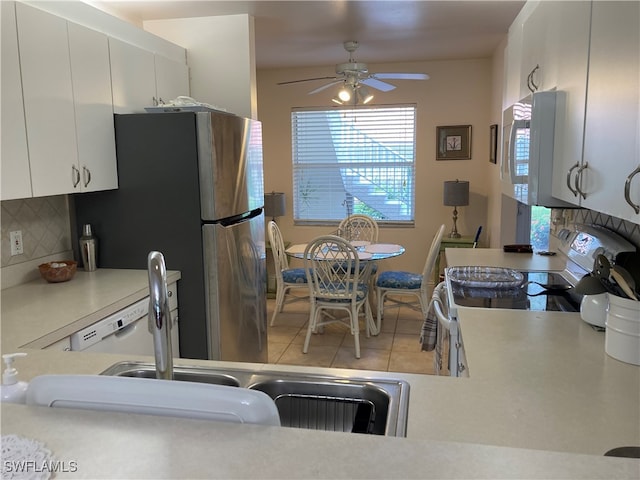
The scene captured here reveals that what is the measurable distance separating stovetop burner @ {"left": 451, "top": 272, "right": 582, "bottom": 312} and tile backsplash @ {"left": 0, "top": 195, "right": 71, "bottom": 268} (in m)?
2.07

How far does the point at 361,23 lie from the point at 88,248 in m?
2.45

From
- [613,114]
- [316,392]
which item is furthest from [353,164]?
[316,392]

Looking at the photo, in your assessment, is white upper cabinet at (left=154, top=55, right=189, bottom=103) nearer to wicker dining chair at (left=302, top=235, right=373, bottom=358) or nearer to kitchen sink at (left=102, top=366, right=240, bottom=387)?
wicker dining chair at (left=302, top=235, right=373, bottom=358)

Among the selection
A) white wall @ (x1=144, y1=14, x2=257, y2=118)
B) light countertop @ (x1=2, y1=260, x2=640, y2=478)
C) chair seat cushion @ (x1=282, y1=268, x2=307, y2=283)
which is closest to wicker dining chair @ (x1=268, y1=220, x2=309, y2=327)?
chair seat cushion @ (x1=282, y1=268, x2=307, y2=283)

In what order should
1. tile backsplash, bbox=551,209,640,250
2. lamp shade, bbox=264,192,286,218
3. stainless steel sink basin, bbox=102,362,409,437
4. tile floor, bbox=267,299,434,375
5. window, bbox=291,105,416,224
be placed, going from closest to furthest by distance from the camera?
1. stainless steel sink basin, bbox=102,362,409,437
2. tile backsplash, bbox=551,209,640,250
3. tile floor, bbox=267,299,434,375
4. lamp shade, bbox=264,192,286,218
5. window, bbox=291,105,416,224

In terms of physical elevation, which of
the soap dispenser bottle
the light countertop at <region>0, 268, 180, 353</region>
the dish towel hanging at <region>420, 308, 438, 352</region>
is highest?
the soap dispenser bottle

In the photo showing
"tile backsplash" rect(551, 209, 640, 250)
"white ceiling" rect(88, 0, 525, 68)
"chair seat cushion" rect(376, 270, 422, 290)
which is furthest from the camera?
"chair seat cushion" rect(376, 270, 422, 290)

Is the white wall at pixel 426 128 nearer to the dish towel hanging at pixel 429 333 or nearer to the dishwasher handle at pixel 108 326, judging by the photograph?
the dish towel hanging at pixel 429 333

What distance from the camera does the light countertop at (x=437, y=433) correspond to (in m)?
0.73

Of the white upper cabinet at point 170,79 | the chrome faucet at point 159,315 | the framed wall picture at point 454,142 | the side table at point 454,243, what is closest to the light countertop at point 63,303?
the chrome faucet at point 159,315

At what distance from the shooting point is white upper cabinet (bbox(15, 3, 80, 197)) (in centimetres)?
202

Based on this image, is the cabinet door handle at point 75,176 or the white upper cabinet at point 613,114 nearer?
the white upper cabinet at point 613,114

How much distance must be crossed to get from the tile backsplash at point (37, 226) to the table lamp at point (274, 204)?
8.74 feet

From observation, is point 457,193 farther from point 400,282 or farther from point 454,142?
point 400,282
